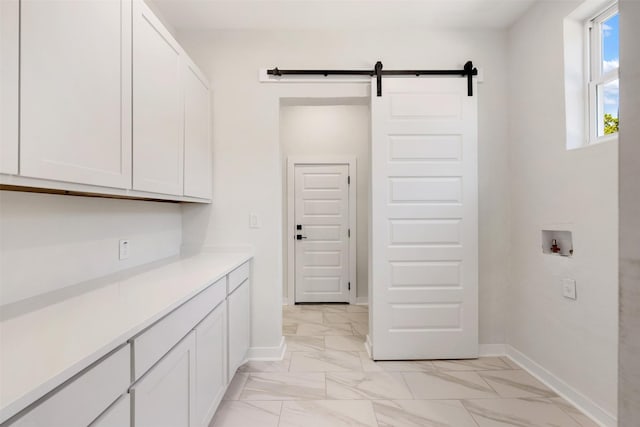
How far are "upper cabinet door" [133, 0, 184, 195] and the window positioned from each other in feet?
8.85

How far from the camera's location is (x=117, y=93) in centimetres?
143

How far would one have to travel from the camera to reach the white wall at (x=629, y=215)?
374 mm

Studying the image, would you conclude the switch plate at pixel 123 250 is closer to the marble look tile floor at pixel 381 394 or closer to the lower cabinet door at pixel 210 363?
→ the lower cabinet door at pixel 210 363

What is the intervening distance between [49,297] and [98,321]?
49 centimetres

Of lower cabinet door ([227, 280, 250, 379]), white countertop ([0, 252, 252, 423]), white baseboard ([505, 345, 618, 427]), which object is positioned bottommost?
white baseboard ([505, 345, 618, 427])

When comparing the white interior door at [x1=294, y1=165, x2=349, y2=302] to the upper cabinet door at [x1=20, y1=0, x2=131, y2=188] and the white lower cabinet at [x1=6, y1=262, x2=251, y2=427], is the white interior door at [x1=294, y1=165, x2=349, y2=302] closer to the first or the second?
the white lower cabinet at [x1=6, y1=262, x2=251, y2=427]

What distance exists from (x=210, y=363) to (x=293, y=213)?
2758 millimetres

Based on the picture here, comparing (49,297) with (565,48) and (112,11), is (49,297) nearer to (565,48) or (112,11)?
(112,11)

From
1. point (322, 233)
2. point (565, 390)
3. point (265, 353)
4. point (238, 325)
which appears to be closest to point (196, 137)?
point (238, 325)

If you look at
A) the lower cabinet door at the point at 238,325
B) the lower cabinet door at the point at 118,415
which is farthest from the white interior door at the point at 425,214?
the lower cabinet door at the point at 118,415

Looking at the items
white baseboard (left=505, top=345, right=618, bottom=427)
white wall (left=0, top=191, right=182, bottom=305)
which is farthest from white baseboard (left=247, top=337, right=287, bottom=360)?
white baseboard (left=505, top=345, right=618, bottom=427)

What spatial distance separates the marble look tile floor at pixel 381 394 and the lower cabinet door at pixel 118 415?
105cm

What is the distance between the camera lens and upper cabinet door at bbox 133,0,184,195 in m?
1.59

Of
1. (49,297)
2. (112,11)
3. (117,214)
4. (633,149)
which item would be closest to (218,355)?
(49,297)
